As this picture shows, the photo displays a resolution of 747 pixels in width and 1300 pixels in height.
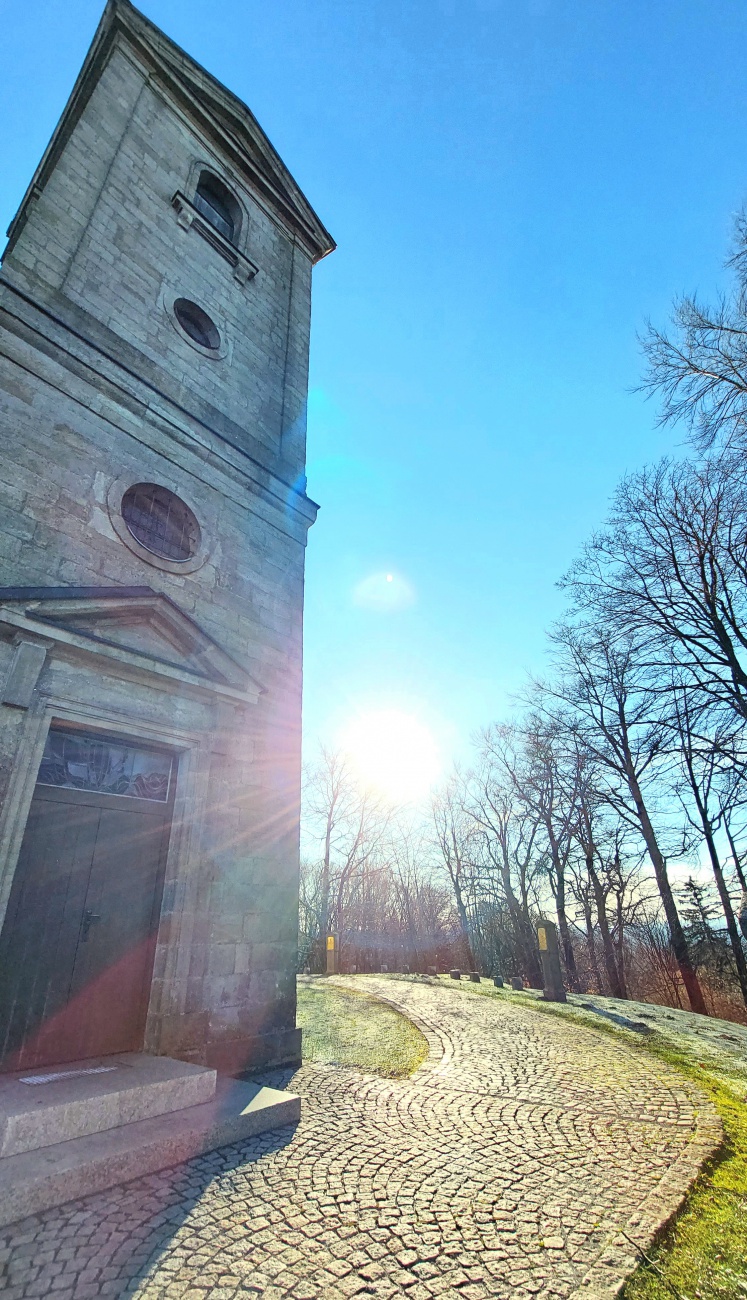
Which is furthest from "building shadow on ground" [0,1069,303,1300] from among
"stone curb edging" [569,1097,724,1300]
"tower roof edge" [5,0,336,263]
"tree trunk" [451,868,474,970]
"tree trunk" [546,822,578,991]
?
"tree trunk" [451,868,474,970]

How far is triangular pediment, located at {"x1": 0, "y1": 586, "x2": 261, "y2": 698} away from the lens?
17.6 feet

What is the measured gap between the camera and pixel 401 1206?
3238 mm

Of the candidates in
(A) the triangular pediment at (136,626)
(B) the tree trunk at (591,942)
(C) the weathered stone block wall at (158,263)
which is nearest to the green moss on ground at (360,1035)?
(A) the triangular pediment at (136,626)

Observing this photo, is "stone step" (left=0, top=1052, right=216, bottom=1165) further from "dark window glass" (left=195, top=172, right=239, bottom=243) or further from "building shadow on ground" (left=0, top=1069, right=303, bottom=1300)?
"dark window glass" (left=195, top=172, right=239, bottom=243)

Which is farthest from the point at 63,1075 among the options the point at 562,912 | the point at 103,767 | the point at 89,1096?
the point at 562,912

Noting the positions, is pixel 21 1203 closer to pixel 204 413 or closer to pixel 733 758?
pixel 204 413

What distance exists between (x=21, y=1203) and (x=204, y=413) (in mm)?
8331

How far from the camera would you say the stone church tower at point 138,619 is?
526cm

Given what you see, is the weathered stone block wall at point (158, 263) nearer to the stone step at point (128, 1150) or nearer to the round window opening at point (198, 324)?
the round window opening at point (198, 324)

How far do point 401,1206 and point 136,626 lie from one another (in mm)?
5413

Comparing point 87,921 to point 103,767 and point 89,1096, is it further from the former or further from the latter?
point 89,1096

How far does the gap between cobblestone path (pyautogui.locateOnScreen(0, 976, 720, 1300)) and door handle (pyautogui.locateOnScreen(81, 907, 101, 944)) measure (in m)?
2.31

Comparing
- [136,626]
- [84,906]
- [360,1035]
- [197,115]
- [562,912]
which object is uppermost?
[197,115]

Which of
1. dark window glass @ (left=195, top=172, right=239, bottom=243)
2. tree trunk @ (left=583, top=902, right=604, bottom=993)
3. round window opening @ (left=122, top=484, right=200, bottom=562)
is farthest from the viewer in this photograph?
tree trunk @ (left=583, top=902, right=604, bottom=993)
